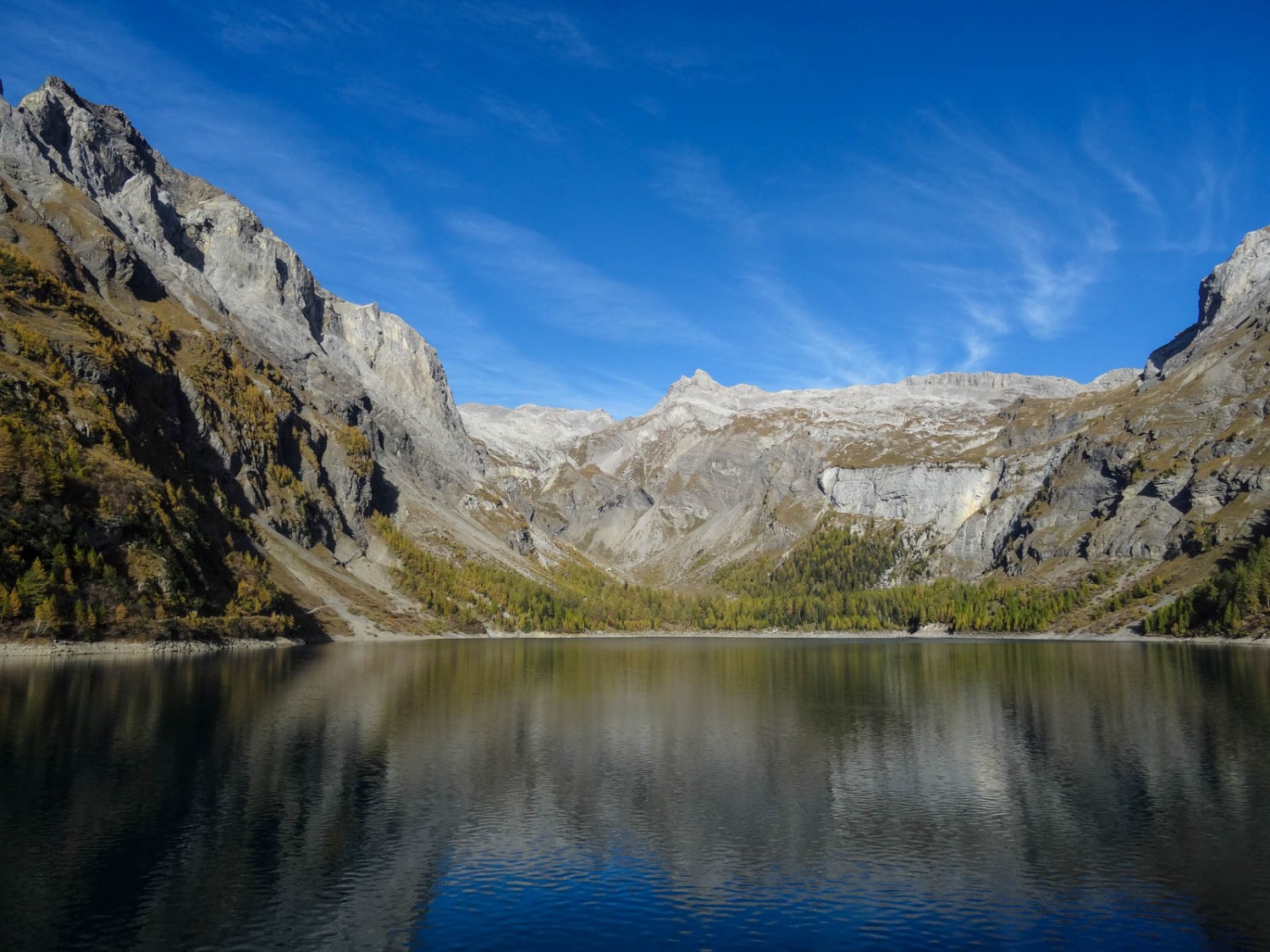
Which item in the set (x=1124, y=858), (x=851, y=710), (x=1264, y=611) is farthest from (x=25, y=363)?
(x=1264, y=611)

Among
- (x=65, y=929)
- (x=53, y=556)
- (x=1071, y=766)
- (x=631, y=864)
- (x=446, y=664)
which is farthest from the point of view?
(x=446, y=664)

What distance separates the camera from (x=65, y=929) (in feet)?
84.1

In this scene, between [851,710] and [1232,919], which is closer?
[1232,919]

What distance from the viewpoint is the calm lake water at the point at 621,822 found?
27.7 meters

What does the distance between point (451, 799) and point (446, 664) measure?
83.9m

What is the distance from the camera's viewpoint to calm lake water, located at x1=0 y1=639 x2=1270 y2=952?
2767 centimetres

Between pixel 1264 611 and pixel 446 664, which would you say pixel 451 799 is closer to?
pixel 446 664

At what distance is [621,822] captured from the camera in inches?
1563

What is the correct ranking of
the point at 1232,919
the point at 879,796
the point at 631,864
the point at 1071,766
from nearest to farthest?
the point at 1232,919 → the point at 631,864 → the point at 879,796 → the point at 1071,766

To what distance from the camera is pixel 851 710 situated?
253ft

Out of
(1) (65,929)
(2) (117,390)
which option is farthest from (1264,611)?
(2) (117,390)

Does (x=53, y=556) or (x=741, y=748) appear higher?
(x=53, y=556)

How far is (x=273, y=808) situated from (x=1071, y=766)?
4451 centimetres

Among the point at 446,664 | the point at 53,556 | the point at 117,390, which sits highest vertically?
the point at 117,390
